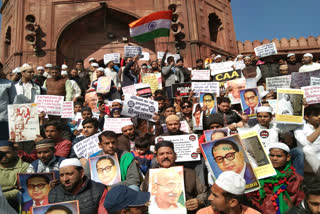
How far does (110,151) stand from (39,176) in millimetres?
968

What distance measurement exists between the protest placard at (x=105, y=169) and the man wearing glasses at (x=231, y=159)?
4.37 feet

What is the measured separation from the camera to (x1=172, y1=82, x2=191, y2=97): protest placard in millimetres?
7883

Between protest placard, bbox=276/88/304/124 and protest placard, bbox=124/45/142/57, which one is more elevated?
protest placard, bbox=124/45/142/57

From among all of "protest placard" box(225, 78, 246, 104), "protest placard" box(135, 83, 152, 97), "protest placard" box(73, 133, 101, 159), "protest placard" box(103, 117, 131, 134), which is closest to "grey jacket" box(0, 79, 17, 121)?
"protest placard" box(73, 133, 101, 159)

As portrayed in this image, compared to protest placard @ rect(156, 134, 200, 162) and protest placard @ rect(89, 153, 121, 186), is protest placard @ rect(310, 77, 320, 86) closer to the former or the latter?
protest placard @ rect(156, 134, 200, 162)

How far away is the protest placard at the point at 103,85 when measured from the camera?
26.1 ft

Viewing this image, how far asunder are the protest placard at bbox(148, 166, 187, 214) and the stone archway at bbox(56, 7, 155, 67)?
1302 cm

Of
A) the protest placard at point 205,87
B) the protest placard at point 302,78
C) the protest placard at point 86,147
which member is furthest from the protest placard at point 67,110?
the protest placard at point 302,78

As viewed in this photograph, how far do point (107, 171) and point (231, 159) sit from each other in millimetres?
1656

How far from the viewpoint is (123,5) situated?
615 inches

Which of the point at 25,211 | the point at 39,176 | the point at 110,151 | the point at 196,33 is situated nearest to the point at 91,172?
the point at 110,151

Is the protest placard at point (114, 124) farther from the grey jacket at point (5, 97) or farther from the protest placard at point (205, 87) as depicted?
the protest placard at point (205, 87)

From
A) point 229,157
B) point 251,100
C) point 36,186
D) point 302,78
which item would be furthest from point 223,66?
point 36,186

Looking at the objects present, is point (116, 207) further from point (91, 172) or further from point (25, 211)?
point (25, 211)
